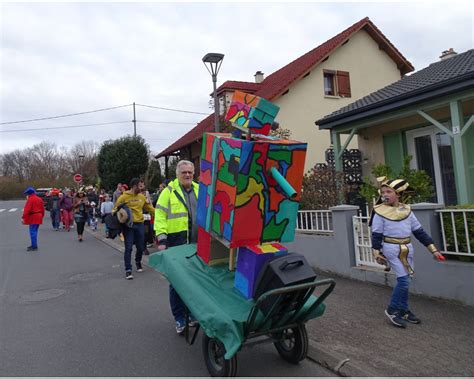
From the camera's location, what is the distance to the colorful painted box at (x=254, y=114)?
10.4ft

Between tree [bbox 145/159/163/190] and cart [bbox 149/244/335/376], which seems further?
tree [bbox 145/159/163/190]

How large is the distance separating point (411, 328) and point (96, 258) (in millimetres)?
7589

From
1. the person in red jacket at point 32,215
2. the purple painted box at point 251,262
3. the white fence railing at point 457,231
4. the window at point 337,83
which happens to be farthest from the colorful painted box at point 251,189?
the window at point 337,83

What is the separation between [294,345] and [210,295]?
3.18 feet

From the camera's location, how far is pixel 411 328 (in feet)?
13.4

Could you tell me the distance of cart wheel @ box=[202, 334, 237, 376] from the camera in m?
3.06

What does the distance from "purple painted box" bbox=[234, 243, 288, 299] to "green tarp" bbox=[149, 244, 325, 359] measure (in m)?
0.10

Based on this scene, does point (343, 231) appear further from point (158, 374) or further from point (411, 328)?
point (158, 374)

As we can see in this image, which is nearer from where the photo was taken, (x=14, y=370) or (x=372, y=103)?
(x=14, y=370)

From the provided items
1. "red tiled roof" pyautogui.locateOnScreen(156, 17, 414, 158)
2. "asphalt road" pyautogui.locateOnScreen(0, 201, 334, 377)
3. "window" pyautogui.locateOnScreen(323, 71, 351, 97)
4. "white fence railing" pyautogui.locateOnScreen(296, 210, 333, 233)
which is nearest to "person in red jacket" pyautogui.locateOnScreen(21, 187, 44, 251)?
"asphalt road" pyautogui.locateOnScreen(0, 201, 334, 377)

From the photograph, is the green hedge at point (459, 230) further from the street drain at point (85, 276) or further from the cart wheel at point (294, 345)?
the street drain at point (85, 276)

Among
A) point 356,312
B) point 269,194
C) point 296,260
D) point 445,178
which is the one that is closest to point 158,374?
point 296,260

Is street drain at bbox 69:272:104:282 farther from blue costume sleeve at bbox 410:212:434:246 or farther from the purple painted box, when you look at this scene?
blue costume sleeve at bbox 410:212:434:246

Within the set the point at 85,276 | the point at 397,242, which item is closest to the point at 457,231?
the point at 397,242
